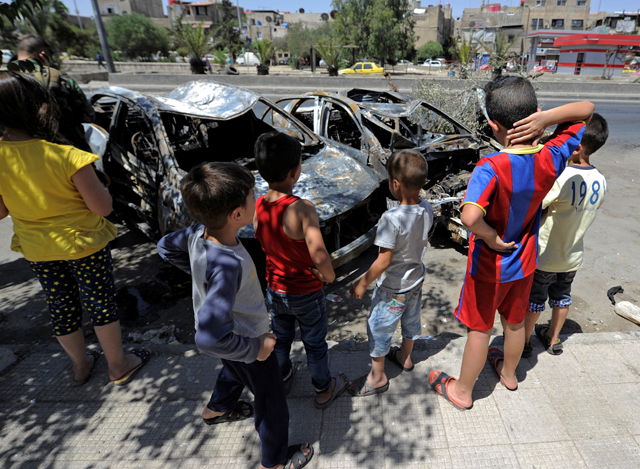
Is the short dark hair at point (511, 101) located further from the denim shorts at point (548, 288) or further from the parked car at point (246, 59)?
the parked car at point (246, 59)

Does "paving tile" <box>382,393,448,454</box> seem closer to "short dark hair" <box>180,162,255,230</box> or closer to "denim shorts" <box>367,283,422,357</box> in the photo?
"denim shorts" <box>367,283,422,357</box>

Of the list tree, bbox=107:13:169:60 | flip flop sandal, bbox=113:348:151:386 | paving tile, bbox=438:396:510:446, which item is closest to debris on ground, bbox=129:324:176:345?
flip flop sandal, bbox=113:348:151:386

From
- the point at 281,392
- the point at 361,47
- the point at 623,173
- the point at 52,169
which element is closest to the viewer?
the point at 281,392

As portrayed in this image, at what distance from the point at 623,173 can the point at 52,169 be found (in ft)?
31.5

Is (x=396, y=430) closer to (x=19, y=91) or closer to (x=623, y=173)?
(x=19, y=91)

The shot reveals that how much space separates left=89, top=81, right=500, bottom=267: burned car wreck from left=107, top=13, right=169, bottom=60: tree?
121 feet

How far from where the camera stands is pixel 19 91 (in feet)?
6.47

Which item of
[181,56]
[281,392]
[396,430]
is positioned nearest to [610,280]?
[396,430]

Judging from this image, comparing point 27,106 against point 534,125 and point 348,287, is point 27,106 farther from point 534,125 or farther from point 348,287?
point 348,287

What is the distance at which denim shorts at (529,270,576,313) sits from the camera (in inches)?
104

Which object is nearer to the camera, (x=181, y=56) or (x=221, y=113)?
(x=221, y=113)

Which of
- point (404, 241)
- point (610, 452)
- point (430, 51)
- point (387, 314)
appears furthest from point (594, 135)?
point (430, 51)

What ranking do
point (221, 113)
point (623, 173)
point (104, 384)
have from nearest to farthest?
point (104, 384), point (221, 113), point (623, 173)

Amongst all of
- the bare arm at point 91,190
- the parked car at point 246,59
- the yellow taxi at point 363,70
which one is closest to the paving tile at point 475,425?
the bare arm at point 91,190
